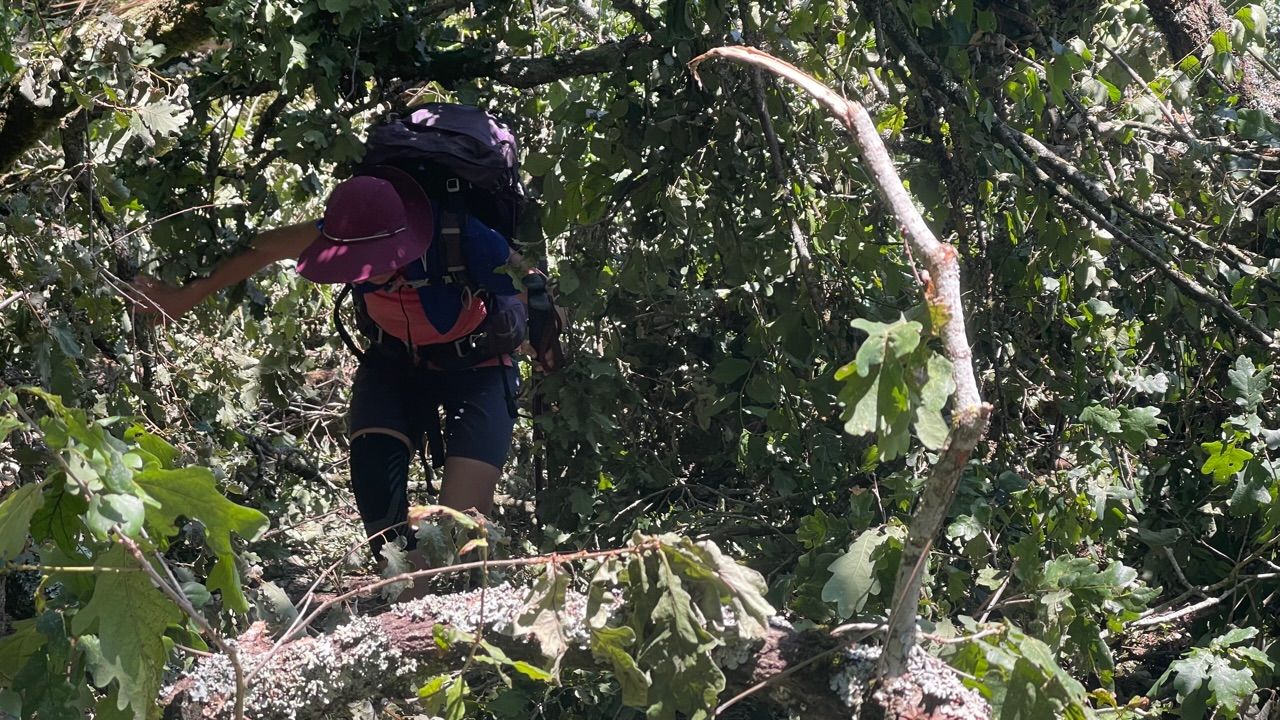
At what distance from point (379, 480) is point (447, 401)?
0.91 ft

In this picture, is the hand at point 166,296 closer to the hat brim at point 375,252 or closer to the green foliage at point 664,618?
the hat brim at point 375,252

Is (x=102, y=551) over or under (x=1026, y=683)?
over

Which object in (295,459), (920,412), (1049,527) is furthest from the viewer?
(295,459)

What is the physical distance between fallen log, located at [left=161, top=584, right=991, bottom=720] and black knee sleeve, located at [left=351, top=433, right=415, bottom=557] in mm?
1030

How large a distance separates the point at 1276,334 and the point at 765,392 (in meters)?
1.29

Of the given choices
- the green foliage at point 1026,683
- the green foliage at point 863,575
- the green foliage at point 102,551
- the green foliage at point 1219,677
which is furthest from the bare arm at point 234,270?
the green foliage at point 1219,677

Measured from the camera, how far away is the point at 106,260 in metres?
3.25

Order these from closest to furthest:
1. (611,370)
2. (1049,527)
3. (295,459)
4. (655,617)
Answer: (655,617)
(1049,527)
(611,370)
(295,459)

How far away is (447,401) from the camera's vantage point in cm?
323

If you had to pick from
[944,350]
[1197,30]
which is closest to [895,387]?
[944,350]

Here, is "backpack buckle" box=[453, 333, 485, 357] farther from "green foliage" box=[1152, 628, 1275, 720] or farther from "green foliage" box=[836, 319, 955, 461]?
"green foliage" box=[1152, 628, 1275, 720]

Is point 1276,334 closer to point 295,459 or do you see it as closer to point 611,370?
point 611,370

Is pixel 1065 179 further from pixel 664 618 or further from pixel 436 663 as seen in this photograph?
pixel 436 663

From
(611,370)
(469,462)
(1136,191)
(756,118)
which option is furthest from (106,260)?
(1136,191)
